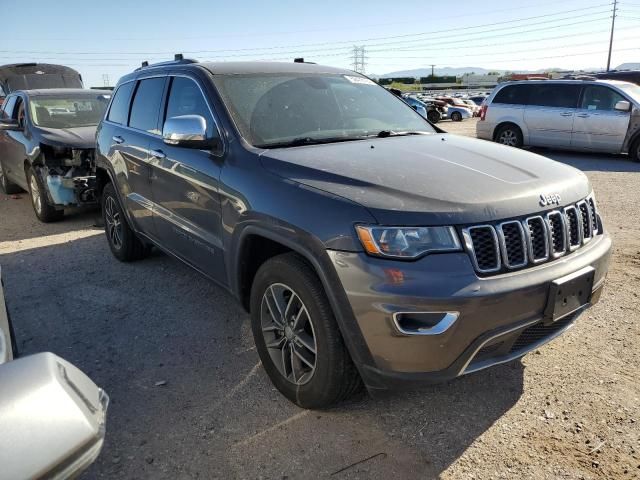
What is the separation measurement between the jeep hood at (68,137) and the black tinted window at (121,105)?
1768 mm

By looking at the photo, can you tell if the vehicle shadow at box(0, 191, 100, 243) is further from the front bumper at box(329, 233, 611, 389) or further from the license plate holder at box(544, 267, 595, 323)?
the license plate holder at box(544, 267, 595, 323)

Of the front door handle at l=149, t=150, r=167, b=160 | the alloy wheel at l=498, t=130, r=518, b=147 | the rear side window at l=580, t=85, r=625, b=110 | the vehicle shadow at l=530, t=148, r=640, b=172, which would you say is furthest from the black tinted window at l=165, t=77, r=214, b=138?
the alloy wheel at l=498, t=130, r=518, b=147

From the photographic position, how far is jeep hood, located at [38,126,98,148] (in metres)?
6.86

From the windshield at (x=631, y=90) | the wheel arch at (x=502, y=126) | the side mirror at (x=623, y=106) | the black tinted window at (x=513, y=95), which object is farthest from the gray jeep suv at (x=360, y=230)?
the black tinted window at (x=513, y=95)

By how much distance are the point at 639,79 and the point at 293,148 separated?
1839 centimetres

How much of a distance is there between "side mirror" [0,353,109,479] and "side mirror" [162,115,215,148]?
6.60 feet

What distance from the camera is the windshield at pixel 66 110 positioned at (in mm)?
7551

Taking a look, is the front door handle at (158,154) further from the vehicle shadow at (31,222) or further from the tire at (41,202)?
the tire at (41,202)

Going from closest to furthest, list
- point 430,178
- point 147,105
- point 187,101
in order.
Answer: point 430,178 → point 187,101 → point 147,105

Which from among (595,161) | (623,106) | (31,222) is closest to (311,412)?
(31,222)

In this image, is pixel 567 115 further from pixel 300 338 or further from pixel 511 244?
pixel 300 338

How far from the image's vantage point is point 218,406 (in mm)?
2902

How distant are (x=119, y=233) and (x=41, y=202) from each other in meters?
2.55

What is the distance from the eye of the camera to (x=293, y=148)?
9.93 feet
